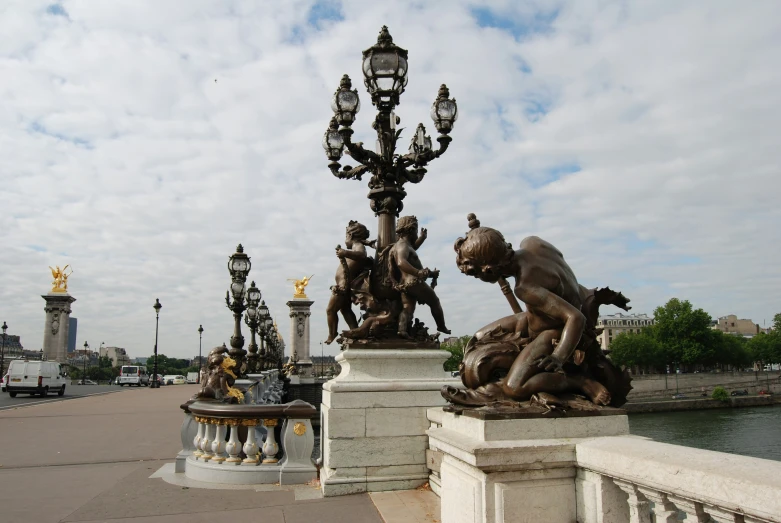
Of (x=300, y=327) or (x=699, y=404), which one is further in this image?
(x=300, y=327)

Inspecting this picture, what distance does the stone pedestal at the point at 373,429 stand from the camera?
6355 mm

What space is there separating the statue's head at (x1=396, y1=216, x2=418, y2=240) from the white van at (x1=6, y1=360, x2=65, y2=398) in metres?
31.5

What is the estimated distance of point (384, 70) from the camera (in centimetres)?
784

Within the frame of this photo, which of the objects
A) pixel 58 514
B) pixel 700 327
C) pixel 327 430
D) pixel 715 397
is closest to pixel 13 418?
pixel 58 514

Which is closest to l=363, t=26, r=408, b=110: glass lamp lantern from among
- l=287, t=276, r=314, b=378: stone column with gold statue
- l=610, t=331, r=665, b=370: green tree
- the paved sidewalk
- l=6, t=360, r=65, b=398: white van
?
the paved sidewalk

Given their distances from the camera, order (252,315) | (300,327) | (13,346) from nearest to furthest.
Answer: (252,315), (300,327), (13,346)

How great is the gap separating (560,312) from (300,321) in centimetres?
6062

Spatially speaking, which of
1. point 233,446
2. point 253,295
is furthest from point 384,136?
point 253,295

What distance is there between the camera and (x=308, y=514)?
225 inches

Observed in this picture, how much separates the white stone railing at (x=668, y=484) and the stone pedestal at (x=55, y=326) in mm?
71645

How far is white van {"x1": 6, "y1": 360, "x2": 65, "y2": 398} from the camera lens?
31828 millimetres

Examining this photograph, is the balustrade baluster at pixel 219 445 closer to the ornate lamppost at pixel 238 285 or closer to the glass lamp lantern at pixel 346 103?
the glass lamp lantern at pixel 346 103

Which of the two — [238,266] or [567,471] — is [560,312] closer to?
[567,471]

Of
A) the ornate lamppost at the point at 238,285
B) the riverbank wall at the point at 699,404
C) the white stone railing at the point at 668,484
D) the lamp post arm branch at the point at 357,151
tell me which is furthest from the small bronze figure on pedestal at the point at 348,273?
the riverbank wall at the point at 699,404
